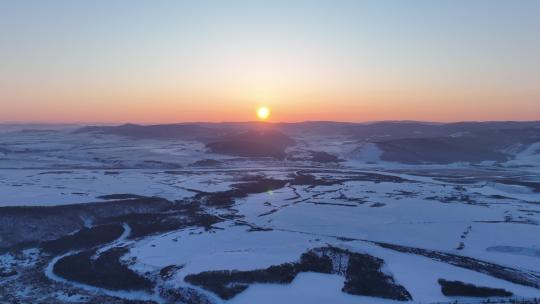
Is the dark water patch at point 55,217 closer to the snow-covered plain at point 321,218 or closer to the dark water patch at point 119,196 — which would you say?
the dark water patch at point 119,196

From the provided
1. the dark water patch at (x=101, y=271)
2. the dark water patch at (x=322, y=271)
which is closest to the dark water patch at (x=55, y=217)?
the dark water patch at (x=101, y=271)

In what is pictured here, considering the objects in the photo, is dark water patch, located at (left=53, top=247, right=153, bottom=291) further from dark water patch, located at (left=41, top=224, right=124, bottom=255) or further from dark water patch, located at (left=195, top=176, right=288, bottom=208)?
dark water patch, located at (left=195, top=176, right=288, bottom=208)

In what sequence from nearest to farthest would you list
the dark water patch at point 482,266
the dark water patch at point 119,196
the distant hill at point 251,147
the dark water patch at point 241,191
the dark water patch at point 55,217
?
the dark water patch at point 482,266 < the dark water patch at point 55,217 < the dark water patch at point 119,196 < the dark water patch at point 241,191 < the distant hill at point 251,147

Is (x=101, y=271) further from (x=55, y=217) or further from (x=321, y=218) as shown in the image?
(x=321, y=218)

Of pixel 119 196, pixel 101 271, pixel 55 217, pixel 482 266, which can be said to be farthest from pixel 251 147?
pixel 482 266

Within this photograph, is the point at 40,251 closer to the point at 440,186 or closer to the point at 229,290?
the point at 229,290

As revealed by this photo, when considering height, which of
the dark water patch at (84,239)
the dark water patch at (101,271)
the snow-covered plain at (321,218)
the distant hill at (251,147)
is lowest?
the dark water patch at (101,271)

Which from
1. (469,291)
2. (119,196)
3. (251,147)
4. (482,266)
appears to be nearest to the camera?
(469,291)

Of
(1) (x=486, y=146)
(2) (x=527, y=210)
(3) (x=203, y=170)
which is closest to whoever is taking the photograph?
(2) (x=527, y=210)

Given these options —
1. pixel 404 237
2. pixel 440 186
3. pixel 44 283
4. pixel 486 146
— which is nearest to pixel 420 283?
pixel 404 237
